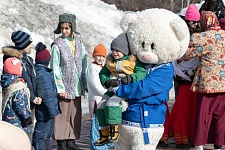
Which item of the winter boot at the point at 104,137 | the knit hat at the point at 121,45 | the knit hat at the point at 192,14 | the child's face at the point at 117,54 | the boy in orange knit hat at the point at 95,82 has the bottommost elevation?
the winter boot at the point at 104,137

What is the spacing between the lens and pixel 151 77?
4.32m

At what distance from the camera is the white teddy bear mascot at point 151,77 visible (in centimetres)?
433

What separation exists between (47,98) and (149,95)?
2175 mm

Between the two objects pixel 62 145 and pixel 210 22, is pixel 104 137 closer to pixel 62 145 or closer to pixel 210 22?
pixel 210 22

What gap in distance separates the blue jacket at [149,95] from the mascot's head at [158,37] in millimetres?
107

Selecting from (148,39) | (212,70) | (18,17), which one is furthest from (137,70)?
(18,17)

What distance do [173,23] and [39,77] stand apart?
2.23 metres

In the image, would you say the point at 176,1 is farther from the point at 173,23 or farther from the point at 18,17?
the point at 173,23

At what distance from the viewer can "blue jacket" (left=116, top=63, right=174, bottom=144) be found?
14.1 feet

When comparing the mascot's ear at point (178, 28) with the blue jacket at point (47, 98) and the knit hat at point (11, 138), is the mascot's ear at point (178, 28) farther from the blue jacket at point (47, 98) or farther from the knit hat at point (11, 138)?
the knit hat at point (11, 138)

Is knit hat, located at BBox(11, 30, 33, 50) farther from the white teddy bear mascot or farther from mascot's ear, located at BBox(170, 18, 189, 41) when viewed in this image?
mascot's ear, located at BBox(170, 18, 189, 41)

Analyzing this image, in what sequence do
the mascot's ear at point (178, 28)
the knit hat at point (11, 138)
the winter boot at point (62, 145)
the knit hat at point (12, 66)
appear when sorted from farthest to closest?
the winter boot at point (62, 145) → the knit hat at point (12, 66) → the mascot's ear at point (178, 28) → the knit hat at point (11, 138)

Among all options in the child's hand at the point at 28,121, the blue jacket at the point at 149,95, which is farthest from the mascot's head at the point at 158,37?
the child's hand at the point at 28,121

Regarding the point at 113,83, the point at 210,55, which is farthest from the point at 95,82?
the point at 113,83
